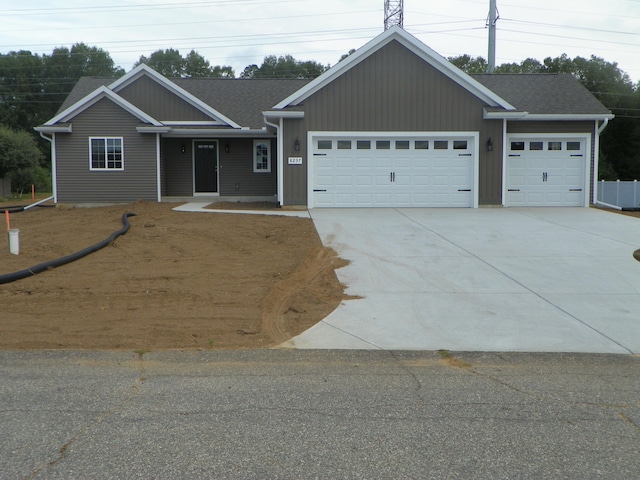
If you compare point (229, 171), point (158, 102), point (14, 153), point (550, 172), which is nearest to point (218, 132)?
point (229, 171)

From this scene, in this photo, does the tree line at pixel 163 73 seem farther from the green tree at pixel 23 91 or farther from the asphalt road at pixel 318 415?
the asphalt road at pixel 318 415

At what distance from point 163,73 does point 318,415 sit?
68.6 m

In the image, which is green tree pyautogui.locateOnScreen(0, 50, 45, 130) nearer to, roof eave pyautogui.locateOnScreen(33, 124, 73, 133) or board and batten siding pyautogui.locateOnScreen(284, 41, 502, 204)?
roof eave pyautogui.locateOnScreen(33, 124, 73, 133)

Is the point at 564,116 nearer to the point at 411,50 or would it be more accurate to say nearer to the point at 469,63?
the point at 411,50

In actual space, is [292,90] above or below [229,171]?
above

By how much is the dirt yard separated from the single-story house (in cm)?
550

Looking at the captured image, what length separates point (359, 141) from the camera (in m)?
20.8

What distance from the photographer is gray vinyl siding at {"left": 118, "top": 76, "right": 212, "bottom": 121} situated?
25.0m

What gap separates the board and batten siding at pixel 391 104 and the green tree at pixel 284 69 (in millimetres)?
47996

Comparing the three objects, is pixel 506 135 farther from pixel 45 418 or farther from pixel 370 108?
pixel 45 418

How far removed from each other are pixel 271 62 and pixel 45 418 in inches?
2782

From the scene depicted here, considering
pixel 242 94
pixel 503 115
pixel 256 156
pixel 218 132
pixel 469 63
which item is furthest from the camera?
pixel 469 63

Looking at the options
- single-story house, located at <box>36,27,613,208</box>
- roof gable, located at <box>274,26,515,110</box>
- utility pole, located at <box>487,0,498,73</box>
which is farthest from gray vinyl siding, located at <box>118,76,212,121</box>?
utility pole, located at <box>487,0,498,73</box>

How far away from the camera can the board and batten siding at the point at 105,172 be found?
23344mm
